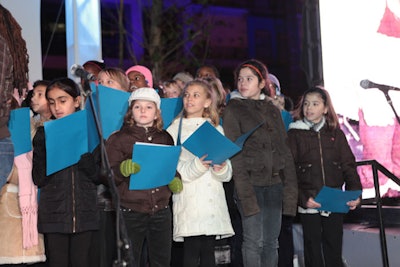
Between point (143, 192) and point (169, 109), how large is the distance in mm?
848

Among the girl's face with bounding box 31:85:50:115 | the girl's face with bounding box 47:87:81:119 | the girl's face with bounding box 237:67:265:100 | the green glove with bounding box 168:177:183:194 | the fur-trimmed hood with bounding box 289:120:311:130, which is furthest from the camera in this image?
the fur-trimmed hood with bounding box 289:120:311:130

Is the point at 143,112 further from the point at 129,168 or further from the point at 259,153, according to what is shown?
the point at 259,153

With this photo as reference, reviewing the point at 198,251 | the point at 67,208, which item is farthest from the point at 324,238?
the point at 67,208

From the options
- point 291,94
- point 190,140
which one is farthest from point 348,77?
point 291,94

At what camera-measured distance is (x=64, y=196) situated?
3668 mm

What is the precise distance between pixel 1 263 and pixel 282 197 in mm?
1919

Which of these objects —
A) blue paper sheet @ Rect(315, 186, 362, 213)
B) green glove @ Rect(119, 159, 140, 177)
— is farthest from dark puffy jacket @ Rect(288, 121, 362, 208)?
green glove @ Rect(119, 159, 140, 177)

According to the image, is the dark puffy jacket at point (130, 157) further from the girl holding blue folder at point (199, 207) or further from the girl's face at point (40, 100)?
the girl's face at point (40, 100)

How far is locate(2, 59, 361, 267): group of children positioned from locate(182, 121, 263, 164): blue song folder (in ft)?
0.23

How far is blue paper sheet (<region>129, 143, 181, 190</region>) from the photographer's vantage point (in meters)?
3.40

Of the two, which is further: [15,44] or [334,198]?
[334,198]

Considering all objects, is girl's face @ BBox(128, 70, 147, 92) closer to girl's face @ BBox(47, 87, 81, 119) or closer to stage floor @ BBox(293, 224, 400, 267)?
girl's face @ BBox(47, 87, 81, 119)

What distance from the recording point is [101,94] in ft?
13.0

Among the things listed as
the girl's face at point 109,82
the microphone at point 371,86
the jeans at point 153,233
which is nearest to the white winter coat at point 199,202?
the jeans at point 153,233
